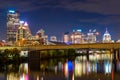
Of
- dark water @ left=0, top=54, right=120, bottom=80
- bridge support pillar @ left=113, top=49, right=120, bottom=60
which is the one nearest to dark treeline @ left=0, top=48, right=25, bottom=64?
dark water @ left=0, top=54, right=120, bottom=80

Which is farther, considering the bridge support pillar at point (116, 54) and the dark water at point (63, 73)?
the bridge support pillar at point (116, 54)

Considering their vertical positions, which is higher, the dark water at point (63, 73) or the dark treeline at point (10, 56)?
the dark treeline at point (10, 56)

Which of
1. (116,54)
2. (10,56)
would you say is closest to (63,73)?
(10,56)

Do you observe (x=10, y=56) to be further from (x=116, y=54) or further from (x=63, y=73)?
(x=63, y=73)

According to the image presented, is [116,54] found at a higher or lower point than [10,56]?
higher

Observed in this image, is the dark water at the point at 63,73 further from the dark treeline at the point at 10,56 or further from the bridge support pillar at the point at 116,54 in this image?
the bridge support pillar at the point at 116,54

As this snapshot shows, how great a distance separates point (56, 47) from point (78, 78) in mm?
50770

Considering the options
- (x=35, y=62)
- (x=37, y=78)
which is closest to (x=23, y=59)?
(x=35, y=62)

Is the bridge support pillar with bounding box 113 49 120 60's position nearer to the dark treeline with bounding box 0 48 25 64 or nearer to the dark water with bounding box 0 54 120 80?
the dark treeline with bounding box 0 48 25 64

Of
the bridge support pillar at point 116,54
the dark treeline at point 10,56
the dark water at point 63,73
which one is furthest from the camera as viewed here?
the bridge support pillar at point 116,54

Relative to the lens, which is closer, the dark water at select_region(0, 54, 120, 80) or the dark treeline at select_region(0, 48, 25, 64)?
the dark water at select_region(0, 54, 120, 80)

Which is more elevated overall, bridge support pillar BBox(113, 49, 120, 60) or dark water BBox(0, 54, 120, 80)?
bridge support pillar BBox(113, 49, 120, 60)

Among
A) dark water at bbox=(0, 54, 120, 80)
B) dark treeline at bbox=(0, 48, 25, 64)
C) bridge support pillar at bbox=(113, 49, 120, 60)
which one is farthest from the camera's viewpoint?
bridge support pillar at bbox=(113, 49, 120, 60)

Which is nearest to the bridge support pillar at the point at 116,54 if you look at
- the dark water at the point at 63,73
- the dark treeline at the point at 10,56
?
the dark treeline at the point at 10,56
